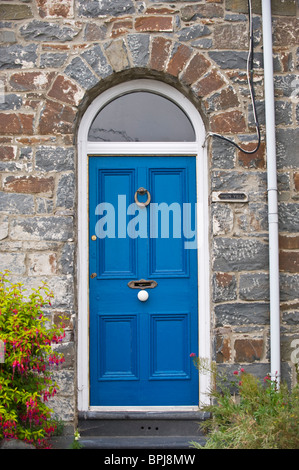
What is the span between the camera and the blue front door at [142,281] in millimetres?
4023

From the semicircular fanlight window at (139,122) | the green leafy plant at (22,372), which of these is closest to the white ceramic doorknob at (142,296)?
the green leafy plant at (22,372)

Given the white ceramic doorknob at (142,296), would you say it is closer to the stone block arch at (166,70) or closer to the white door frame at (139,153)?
the white door frame at (139,153)

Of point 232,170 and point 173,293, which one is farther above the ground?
point 232,170

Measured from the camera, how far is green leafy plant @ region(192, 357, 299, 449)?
2822 mm

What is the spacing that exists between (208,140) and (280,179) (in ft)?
2.21

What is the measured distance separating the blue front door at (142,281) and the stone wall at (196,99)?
26cm

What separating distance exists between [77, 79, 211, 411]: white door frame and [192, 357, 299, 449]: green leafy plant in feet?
1.99

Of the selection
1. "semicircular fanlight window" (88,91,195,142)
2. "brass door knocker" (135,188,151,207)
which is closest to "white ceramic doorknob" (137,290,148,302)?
"brass door knocker" (135,188,151,207)

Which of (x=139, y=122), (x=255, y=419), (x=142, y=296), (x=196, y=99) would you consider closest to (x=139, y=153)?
(x=139, y=122)

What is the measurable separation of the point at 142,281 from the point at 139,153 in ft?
3.57

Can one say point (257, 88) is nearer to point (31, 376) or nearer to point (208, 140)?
point (208, 140)

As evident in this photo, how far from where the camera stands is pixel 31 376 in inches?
131
